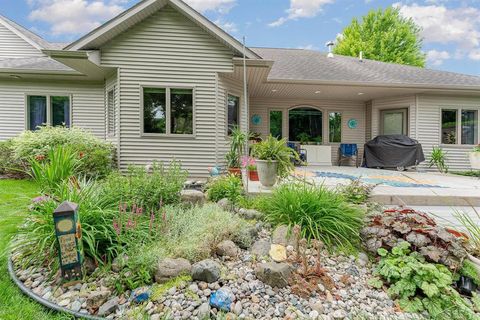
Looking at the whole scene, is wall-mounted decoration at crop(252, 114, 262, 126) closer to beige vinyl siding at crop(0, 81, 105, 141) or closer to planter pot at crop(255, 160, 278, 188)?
beige vinyl siding at crop(0, 81, 105, 141)

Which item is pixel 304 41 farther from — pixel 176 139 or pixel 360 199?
pixel 360 199

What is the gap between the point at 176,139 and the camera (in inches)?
264

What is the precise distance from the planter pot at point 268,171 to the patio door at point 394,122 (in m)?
7.59

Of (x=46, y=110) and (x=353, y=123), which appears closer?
(x=46, y=110)

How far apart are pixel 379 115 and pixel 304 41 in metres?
20.0

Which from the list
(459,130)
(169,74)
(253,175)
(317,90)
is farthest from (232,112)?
(459,130)

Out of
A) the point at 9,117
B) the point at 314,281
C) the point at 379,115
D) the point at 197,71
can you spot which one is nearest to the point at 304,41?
the point at 379,115

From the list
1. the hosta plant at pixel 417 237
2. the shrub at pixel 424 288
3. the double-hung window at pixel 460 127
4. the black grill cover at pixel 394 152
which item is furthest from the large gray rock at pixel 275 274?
the double-hung window at pixel 460 127

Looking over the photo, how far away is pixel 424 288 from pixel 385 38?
94.5 feet

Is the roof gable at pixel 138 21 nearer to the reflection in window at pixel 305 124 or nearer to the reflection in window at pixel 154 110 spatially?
the reflection in window at pixel 154 110

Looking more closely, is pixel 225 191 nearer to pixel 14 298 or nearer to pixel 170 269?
pixel 170 269

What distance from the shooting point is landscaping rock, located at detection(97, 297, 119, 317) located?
5.93 feet

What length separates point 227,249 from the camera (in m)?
2.52

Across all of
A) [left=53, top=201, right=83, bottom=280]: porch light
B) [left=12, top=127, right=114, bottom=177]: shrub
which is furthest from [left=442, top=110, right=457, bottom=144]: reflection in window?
[left=53, top=201, right=83, bottom=280]: porch light
